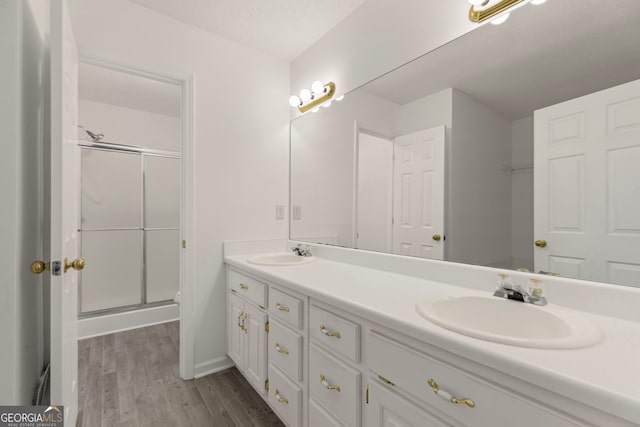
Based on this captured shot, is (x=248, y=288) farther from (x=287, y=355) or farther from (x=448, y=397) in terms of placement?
(x=448, y=397)

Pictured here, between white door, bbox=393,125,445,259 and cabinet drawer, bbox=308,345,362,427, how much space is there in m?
0.70

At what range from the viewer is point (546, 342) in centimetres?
66

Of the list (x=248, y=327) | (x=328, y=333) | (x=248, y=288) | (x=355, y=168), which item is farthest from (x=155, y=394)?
(x=355, y=168)

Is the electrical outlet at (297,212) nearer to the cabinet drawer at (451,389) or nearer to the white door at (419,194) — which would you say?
the white door at (419,194)

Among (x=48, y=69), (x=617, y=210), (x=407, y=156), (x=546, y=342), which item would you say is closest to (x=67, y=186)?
(x=48, y=69)

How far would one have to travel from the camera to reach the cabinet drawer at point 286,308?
130cm

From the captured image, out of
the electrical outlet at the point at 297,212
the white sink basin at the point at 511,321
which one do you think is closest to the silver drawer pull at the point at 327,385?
the white sink basin at the point at 511,321

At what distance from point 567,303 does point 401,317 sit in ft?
2.03

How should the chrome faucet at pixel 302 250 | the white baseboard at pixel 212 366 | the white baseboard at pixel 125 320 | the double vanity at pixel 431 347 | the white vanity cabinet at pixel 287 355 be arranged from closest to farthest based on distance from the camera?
the double vanity at pixel 431 347
the white vanity cabinet at pixel 287 355
the white baseboard at pixel 212 366
the chrome faucet at pixel 302 250
the white baseboard at pixel 125 320

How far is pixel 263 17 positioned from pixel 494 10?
1388 mm

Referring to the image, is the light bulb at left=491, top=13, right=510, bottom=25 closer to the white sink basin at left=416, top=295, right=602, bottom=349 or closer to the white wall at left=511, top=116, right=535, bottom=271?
the white wall at left=511, top=116, right=535, bottom=271

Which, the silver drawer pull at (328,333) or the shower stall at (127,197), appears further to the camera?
the shower stall at (127,197)

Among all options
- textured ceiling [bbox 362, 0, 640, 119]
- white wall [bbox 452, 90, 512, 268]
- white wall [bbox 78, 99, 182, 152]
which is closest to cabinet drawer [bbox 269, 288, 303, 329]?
white wall [bbox 452, 90, 512, 268]

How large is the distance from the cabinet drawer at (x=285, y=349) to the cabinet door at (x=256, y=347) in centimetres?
8
